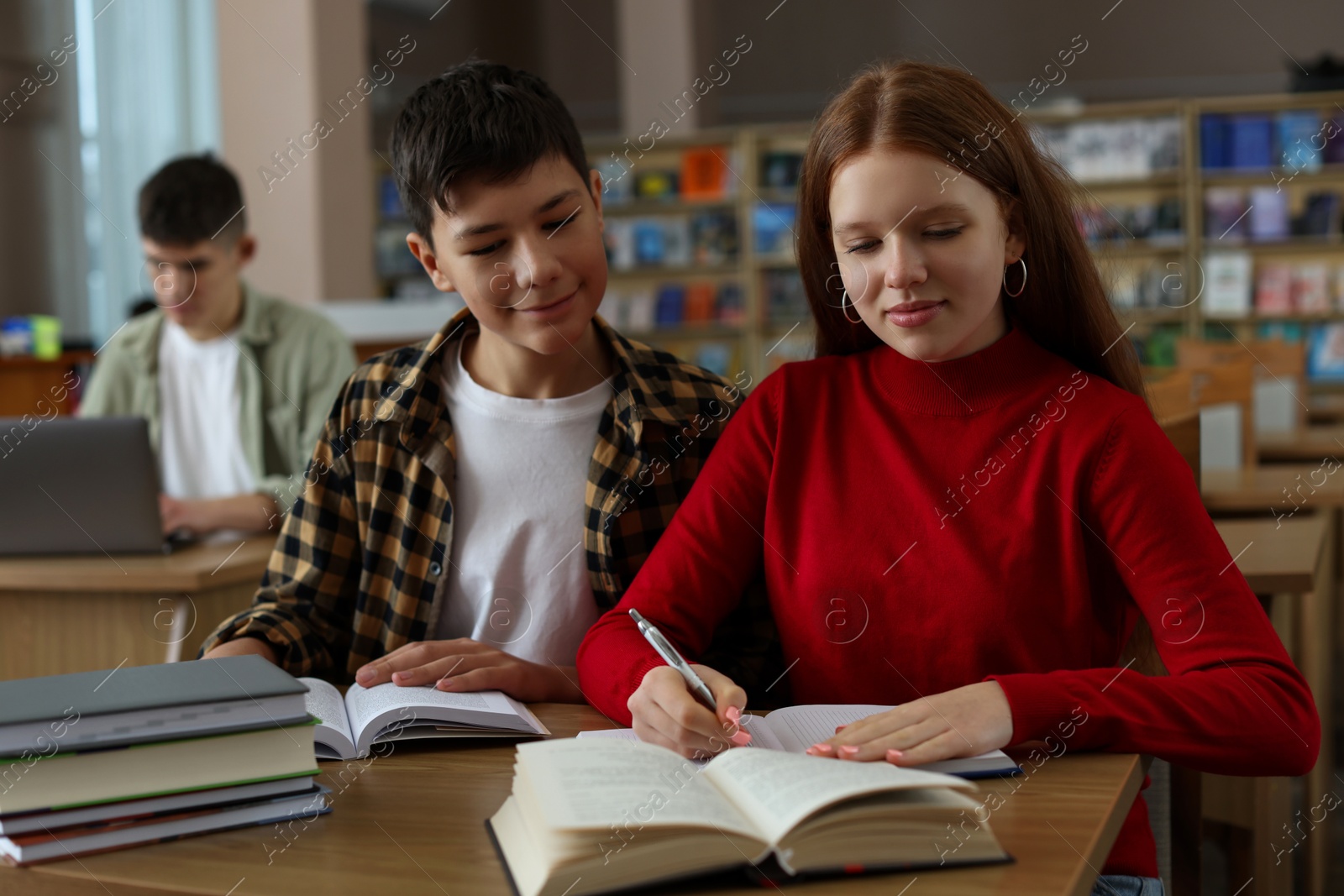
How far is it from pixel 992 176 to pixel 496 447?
0.67 metres

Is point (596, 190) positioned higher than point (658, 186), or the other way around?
point (658, 186)

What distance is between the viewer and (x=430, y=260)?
1.53 metres

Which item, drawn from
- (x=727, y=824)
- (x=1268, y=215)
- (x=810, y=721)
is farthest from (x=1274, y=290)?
(x=727, y=824)

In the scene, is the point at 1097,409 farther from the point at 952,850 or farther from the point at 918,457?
the point at 952,850

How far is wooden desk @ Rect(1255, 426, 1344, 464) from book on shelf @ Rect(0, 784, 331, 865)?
325cm

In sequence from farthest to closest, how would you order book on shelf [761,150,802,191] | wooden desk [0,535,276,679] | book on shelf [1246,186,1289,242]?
1. book on shelf [761,150,802,191]
2. book on shelf [1246,186,1289,242]
3. wooden desk [0,535,276,679]

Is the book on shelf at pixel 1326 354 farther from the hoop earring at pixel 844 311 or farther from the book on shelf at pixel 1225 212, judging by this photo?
the hoop earring at pixel 844 311

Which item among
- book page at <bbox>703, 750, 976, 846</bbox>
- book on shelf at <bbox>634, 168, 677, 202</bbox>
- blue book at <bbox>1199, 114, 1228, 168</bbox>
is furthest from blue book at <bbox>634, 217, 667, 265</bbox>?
book page at <bbox>703, 750, 976, 846</bbox>

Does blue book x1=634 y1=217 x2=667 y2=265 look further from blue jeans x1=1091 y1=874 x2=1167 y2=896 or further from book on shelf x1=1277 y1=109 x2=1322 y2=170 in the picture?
blue jeans x1=1091 y1=874 x2=1167 y2=896

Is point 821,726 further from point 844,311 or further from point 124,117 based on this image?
point 124,117

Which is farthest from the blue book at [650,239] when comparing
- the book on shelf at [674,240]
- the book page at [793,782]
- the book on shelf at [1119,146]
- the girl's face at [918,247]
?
the book page at [793,782]

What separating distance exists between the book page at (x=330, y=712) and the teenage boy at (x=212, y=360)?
1.47 meters

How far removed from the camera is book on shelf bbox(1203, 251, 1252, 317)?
627 cm

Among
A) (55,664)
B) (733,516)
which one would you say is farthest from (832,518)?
(55,664)
